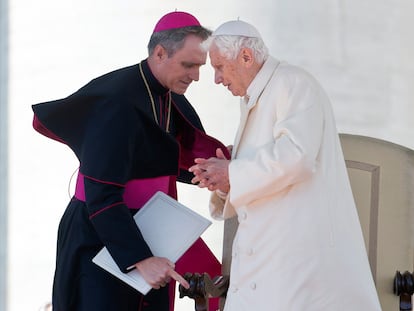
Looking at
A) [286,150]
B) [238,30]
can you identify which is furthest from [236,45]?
[286,150]

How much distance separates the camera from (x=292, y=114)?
318 centimetres

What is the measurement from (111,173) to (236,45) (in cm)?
64

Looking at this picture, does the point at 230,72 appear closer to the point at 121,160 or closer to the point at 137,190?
the point at 121,160

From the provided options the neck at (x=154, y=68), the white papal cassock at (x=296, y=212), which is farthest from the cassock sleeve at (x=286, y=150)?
the neck at (x=154, y=68)

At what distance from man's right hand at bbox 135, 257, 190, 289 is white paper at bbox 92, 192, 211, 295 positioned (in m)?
0.04

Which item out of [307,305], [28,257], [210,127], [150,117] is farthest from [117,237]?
[28,257]

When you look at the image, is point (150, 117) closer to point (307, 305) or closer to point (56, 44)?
point (307, 305)

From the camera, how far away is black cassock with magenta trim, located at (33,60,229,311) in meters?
3.55

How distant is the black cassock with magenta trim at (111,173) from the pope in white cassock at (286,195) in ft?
1.30

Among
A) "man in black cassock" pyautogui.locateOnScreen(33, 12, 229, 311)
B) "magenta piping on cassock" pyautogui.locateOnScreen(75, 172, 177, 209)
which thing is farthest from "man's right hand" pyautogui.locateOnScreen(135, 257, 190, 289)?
"magenta piping on cassock" pyautogui.locateOnScreen(75, 172, 177, 209)

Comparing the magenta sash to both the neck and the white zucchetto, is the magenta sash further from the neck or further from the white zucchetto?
the white zucchetto

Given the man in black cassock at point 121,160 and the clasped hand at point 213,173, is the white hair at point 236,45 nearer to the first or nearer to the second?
the clasped hand at point 213,173

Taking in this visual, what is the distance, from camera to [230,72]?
3.31 meters

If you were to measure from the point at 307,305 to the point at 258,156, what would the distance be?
46 cm
